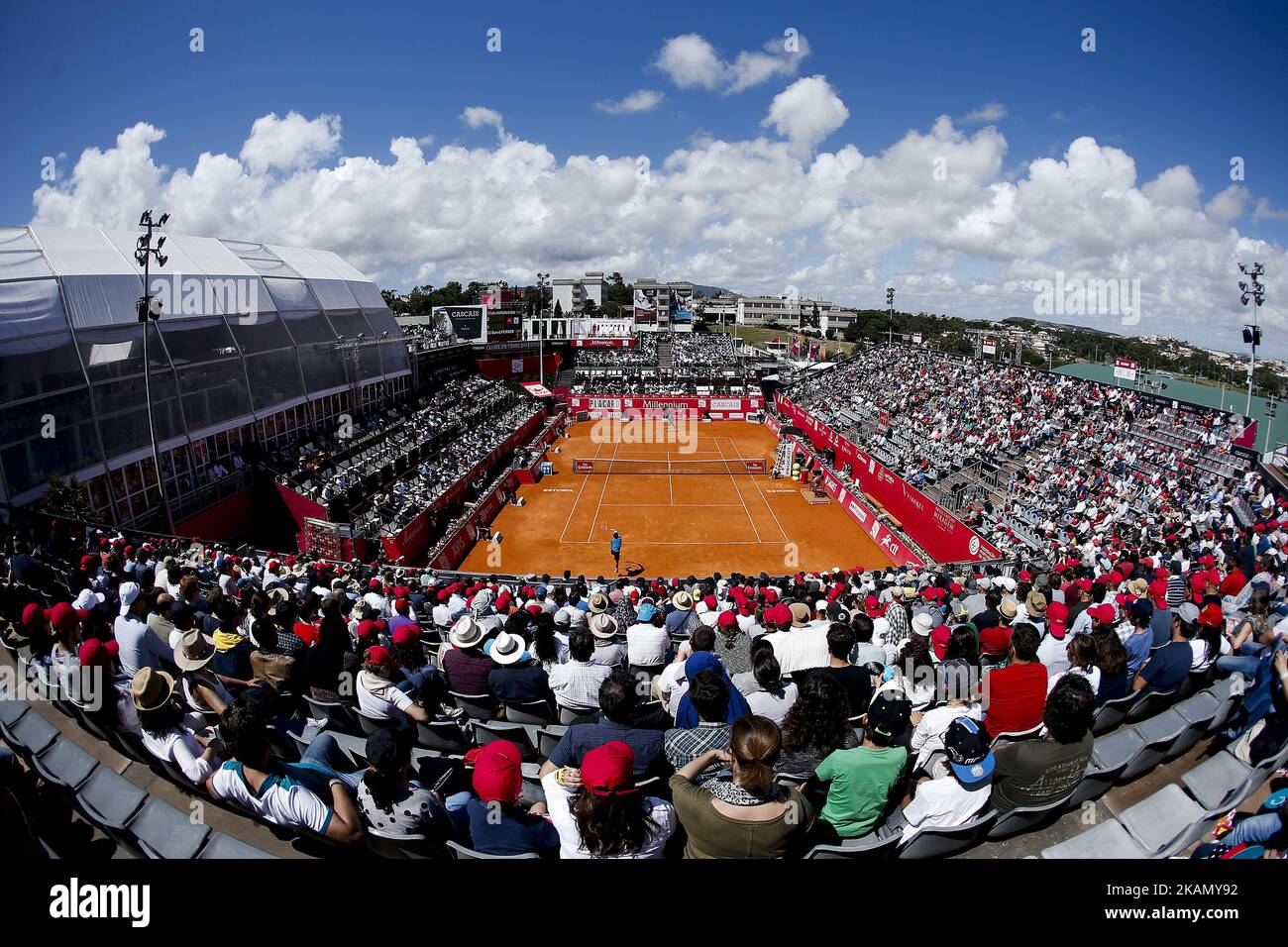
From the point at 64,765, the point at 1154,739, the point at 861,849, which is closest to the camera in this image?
the point at 861,849

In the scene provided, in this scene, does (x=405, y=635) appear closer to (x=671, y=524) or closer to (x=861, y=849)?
(x=861, y=849)

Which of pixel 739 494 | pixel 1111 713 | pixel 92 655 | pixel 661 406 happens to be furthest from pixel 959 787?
pixel 661 406

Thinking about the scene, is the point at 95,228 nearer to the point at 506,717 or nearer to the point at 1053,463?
the point at 506,717

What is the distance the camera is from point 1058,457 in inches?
1232

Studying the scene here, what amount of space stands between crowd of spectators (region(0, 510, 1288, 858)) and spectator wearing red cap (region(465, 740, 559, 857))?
18 millimetres

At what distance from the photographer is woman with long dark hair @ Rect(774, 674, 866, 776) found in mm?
5094

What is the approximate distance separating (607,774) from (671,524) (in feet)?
106

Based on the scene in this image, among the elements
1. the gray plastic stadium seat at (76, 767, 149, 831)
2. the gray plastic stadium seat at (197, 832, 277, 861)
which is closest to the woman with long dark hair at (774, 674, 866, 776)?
the gray plastic stadium seat at (197, 832, 277, 861)

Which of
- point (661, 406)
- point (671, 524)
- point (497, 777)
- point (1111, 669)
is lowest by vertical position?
point (671, 524)

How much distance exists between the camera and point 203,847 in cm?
460
